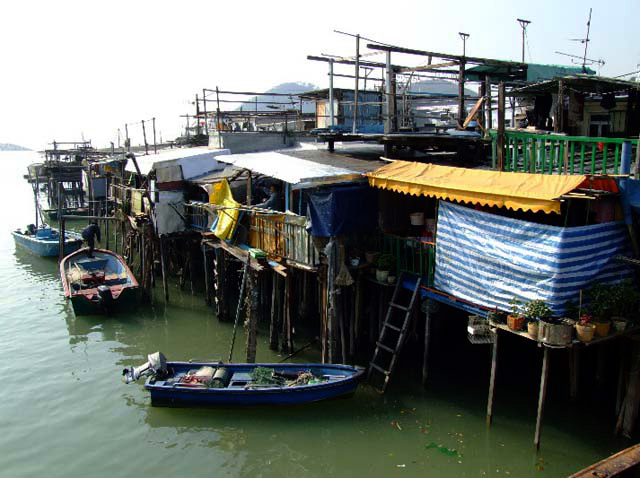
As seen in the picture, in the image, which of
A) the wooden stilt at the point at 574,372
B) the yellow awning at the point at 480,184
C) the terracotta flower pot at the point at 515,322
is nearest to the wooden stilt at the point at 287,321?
the yellow awning at the point at 480,184

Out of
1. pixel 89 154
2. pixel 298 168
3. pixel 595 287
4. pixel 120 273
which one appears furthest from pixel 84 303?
pixel 89 154

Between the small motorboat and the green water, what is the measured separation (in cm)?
40

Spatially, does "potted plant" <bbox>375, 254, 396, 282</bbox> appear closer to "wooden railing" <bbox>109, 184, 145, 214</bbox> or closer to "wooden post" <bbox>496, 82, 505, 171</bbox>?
"wooden post" <bbox>496, 82, 505, 171</bbox>

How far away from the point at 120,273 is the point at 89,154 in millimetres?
23907

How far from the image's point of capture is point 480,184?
32.7 feet

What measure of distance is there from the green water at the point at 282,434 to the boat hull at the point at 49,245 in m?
11.9

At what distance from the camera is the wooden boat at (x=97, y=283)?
58.2ft

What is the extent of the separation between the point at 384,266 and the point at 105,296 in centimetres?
1035

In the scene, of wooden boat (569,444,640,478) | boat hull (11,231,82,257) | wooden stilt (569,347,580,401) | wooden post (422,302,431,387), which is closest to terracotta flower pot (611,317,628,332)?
wooden stilt (569,347,580,401)

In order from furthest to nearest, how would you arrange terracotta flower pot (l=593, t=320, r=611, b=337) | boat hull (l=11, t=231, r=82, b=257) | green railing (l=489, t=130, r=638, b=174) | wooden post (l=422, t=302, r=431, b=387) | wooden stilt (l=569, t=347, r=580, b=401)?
boat hull (l=11, t=231, r=82, b=257)
wooden post (l=422, t=302, r=431, b=387)
wooden stilt (l=569, t=347, r=580, b=401)
green railing (l=489, t=130, r=638, b=174)
terracotta flower pot (l=593, t=320, r=611, b=337)

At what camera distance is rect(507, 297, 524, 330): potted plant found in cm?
929

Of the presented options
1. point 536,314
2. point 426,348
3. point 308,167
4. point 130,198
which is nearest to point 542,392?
point 536,314

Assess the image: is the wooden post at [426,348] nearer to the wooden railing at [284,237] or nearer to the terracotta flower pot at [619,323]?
the wooden railing at [284,237]

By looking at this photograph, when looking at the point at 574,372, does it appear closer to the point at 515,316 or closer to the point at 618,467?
the point at 515,316
